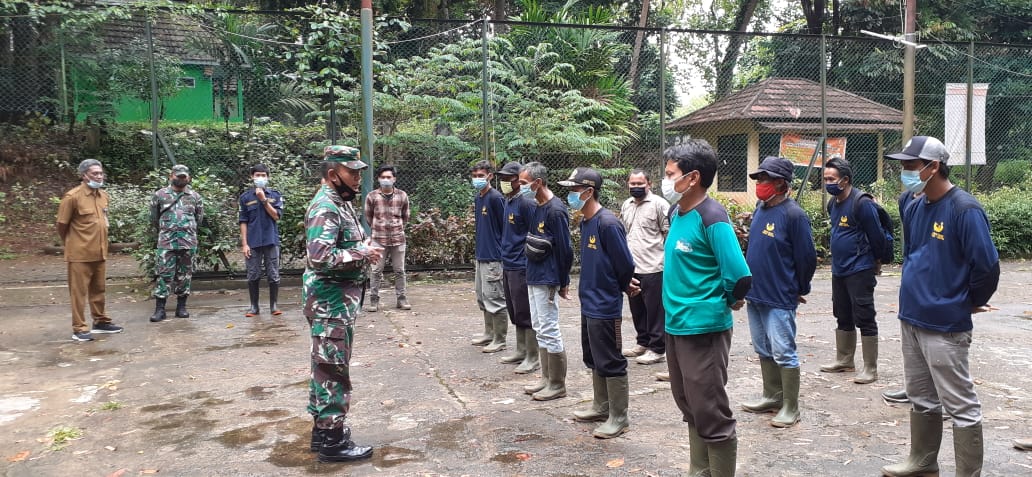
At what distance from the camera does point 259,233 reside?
962 centimetres

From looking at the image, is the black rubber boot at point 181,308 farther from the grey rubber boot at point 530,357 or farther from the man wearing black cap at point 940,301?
the man wearing black cap at point 940,301

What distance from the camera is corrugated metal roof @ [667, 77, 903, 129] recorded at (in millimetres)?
13961

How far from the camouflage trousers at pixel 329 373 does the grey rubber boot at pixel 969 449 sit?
3.52 meters

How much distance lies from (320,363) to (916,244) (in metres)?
3.60

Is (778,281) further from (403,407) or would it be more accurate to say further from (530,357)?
Answer: (403,407)

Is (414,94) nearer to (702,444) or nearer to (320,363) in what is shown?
(320,363)

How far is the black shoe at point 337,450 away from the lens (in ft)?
15.4

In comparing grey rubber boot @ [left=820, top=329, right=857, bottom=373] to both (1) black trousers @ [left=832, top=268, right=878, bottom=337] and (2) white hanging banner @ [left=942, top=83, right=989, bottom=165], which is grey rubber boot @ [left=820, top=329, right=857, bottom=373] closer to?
(1) black trousers @ [left=832, top=268, right=878, bottom=337]

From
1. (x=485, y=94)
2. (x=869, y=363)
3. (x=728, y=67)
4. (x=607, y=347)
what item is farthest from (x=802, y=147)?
(x=607, y=347)

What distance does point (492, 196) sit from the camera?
7.96m

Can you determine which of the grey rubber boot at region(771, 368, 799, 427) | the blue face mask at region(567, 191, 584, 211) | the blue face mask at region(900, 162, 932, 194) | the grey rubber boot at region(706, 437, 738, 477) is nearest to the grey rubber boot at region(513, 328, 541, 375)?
the blue face mask at region(567, 191, 584, 211)

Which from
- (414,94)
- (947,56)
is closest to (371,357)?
(414,94)

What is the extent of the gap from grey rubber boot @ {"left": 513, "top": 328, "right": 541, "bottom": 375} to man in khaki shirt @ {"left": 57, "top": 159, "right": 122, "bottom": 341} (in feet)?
15.8

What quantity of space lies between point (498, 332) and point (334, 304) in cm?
314
